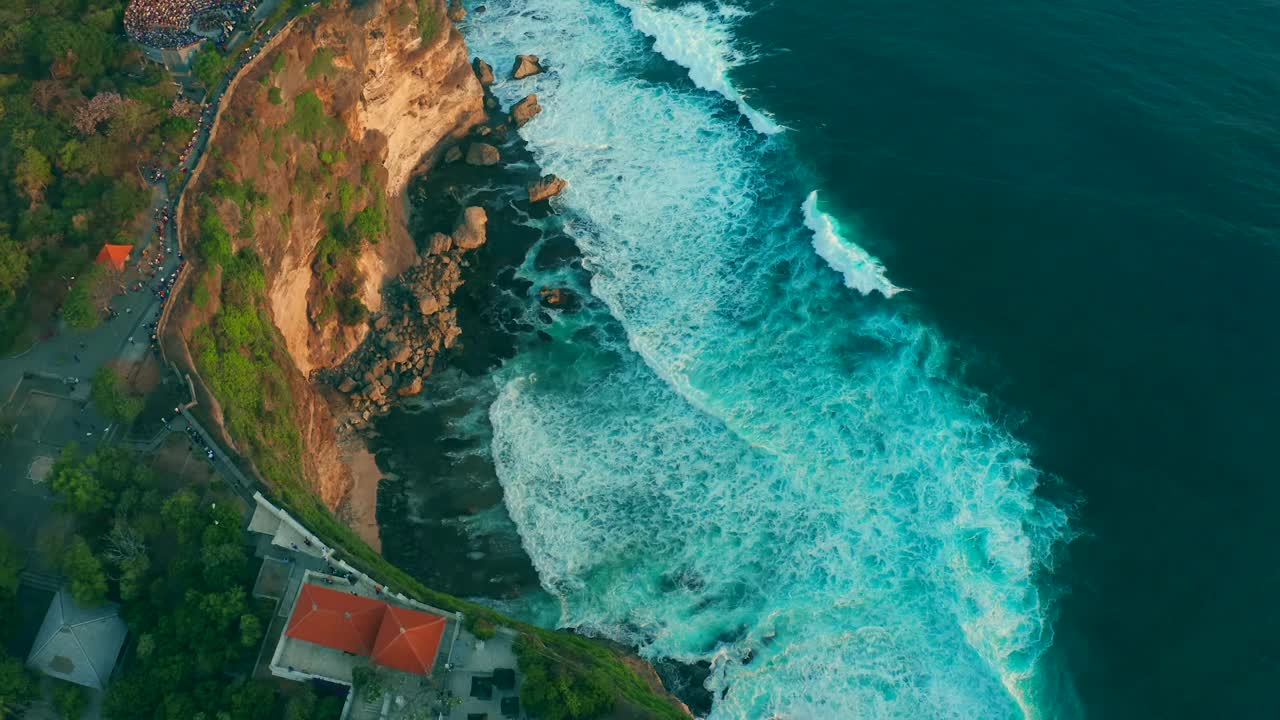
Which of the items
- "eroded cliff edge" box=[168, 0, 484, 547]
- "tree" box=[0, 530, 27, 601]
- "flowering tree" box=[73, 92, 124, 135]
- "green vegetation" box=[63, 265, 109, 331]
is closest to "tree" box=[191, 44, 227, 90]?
"eroded cliff edge" box=[168, 0, 484, 547]

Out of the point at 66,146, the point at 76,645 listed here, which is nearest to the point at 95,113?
the point at 66,146

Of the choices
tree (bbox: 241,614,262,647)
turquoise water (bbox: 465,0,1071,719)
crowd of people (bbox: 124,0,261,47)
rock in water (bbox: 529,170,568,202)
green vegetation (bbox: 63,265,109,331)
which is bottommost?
Answer: turquoise water (bbox: 465,0,1071,719)

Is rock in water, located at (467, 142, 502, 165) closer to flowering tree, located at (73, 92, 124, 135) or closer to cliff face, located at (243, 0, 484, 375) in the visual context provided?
cliff face, located at (243, 0, 484, 375)

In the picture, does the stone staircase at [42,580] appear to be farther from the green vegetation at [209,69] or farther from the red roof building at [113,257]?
the green vegetation at [209,69]

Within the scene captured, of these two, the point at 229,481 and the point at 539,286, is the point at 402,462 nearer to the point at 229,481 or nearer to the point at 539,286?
the point at 229,481

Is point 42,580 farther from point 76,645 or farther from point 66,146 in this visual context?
point 66,146

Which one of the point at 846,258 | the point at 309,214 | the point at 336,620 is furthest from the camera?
the point at 846,258
